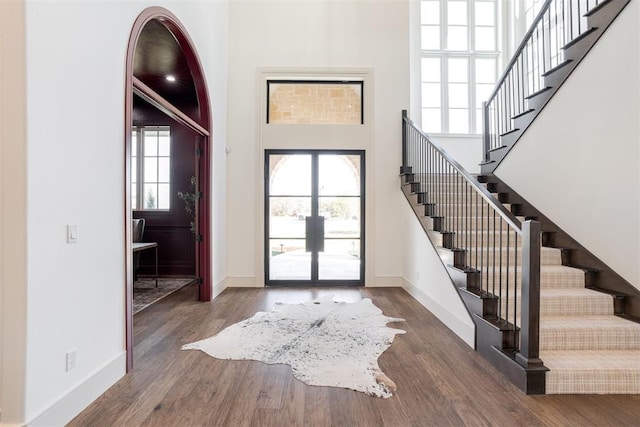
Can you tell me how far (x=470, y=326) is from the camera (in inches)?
121

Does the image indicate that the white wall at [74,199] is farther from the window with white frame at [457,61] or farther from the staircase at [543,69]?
the window with white frame at [457,61]

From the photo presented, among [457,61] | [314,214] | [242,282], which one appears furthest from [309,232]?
[457,61]

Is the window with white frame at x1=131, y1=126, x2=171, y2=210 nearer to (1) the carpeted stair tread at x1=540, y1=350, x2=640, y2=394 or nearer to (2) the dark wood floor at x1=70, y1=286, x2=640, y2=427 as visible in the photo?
(2) the dark wood floor at x1=70, y1=286, x2=640, y2=427

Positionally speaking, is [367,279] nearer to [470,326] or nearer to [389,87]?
[470,326]

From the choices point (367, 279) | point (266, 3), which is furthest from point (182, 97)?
point (367, 279)

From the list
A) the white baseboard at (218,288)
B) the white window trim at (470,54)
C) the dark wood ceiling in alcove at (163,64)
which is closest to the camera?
the dark wood ceiling in alcove at (163,64)

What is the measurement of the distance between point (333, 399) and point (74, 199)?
205 centimetres

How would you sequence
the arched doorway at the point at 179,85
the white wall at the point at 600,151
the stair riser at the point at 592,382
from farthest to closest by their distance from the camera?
the arched doorway at the point at 179,85
the white wall at the point at 600,151
the stair riser at the point at 592,382

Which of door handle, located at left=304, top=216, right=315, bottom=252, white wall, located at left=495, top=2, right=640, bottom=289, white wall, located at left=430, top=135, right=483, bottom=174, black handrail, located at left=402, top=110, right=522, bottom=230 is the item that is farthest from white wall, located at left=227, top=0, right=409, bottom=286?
white wall, located at left=495, top=2, right=640, bottom=289

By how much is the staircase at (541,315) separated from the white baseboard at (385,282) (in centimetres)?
164

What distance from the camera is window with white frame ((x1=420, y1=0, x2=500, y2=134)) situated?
6.71 metres

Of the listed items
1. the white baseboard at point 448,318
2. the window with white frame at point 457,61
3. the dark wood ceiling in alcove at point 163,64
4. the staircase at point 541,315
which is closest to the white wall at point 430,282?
the white baseboard at point 448,318

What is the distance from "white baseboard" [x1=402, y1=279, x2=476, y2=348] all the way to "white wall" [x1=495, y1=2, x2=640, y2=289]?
56.0 inches

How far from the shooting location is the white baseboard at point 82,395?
1820mm
